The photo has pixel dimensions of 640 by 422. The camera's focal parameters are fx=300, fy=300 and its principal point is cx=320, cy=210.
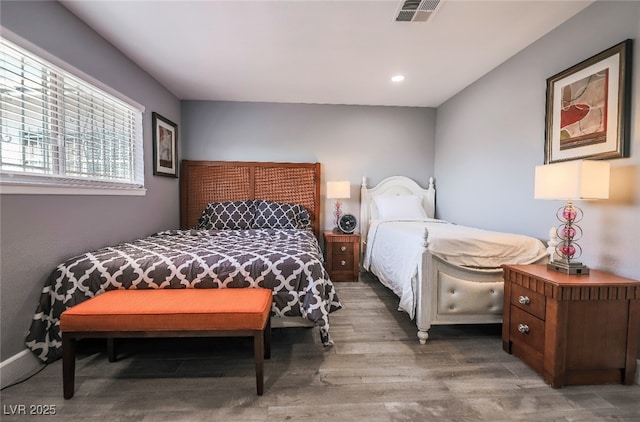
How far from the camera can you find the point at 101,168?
251 cm

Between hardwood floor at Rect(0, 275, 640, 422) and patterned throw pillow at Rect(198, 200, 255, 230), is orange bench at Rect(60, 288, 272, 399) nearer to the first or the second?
hardwood floor at Rect(0, 275, 640, 422)

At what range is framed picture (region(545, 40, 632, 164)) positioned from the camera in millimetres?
1786

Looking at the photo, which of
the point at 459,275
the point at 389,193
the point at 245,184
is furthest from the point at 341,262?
the point at 459,275

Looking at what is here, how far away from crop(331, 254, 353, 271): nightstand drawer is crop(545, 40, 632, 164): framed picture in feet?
7.43

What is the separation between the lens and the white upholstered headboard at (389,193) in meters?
4.19

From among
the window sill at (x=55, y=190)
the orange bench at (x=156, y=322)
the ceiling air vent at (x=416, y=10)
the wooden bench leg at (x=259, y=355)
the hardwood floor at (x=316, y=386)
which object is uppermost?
the ceiling air vent at (x=416, y=10)

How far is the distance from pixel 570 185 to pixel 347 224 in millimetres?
2541

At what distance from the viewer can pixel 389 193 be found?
4.21 metres

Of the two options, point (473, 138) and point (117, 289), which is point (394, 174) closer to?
point (473, 138)

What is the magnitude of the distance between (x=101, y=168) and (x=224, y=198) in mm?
1631

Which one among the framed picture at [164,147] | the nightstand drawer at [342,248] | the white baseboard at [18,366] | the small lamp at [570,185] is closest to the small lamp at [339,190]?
the nightstand drawer at [342,248]

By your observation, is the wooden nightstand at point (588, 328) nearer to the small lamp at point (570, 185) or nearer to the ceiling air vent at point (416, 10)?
the small lamp at point (570, 185)

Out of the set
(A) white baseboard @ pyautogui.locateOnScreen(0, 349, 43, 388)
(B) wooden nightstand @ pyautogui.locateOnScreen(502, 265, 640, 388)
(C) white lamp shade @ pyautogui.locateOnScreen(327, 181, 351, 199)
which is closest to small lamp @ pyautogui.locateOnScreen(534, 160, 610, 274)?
(B) wooden nightstand @ pyautogui.locateOnScreen(502, 265, 640, 388)

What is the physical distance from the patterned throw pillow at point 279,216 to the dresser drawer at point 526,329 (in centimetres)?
243
